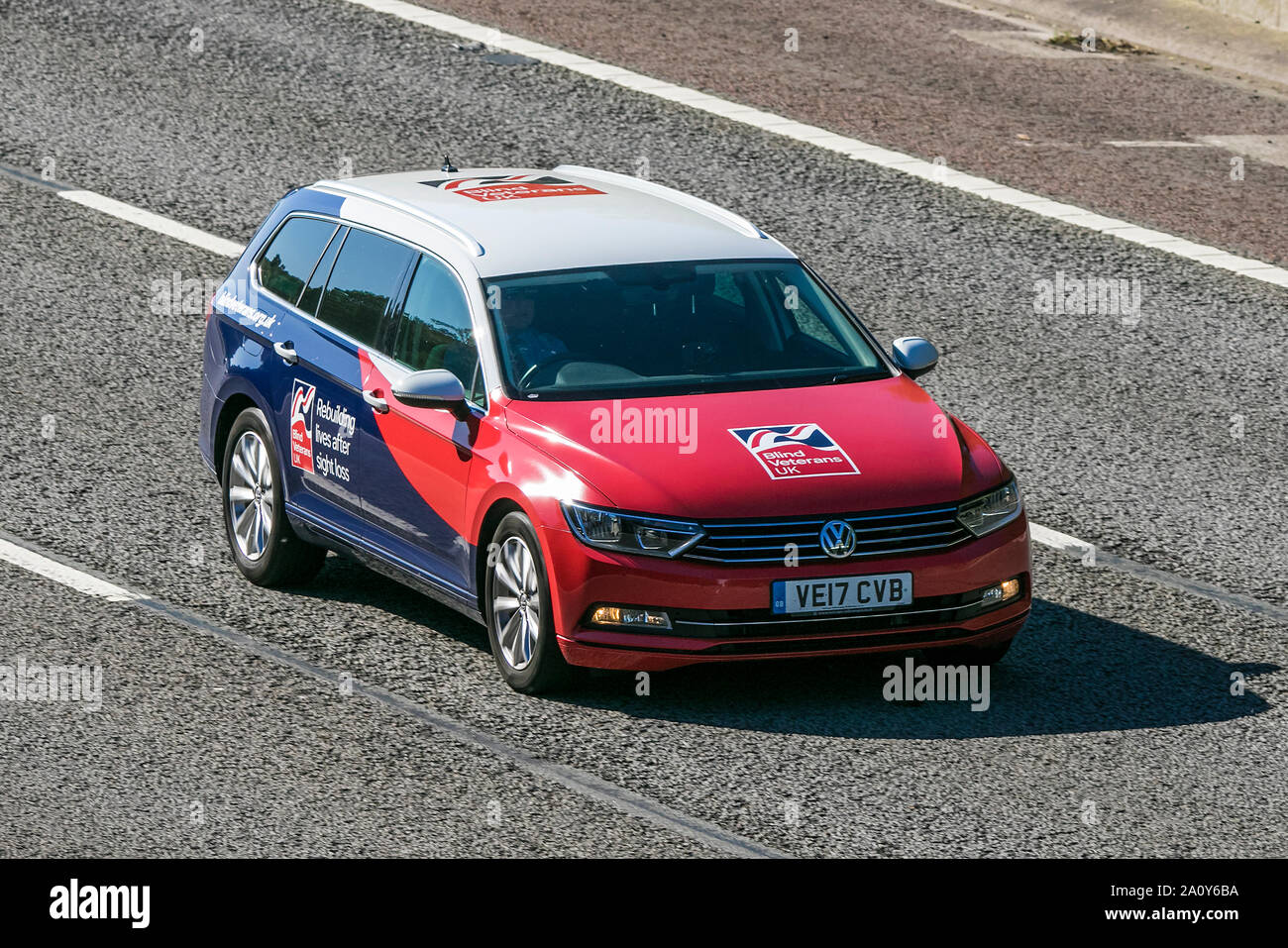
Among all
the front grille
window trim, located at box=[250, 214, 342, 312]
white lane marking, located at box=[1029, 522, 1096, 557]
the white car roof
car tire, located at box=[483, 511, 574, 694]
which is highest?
the white car roof

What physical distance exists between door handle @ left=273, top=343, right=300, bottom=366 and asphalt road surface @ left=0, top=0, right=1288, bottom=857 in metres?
1.04

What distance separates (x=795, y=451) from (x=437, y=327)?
1.76m

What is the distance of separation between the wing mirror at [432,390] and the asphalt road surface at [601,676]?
1052mm

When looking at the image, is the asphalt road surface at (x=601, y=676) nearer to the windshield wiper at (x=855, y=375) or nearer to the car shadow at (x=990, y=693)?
the car shadow at (x=990, y=693)

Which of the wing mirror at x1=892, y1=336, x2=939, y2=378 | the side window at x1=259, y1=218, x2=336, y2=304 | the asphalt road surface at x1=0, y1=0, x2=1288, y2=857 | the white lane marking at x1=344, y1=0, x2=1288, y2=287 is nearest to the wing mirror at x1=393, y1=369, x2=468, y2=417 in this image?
the asphalt road surface at x1=0, y1=0, x2=1288, y2=857

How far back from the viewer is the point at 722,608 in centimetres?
781

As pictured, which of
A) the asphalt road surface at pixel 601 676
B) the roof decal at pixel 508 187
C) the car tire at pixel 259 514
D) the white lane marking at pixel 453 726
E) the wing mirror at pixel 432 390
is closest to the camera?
the white lane marking at pixel 453 726

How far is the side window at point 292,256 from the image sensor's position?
32.3 ft

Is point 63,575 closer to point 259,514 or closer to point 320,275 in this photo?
point 259,514

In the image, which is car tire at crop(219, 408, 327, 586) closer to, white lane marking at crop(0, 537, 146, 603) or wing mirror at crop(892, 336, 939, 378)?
white lane marking at crop(0, 537, 146, 603)

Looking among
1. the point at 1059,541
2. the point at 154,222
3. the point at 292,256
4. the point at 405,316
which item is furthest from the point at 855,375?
the point at 154,222

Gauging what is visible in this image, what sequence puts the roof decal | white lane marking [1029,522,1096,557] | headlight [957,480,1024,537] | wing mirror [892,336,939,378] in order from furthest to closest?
1. white lane marking [1029,522,1096,557]
2. the roof decal
3. wing mirror [892,336,939,378]
4. headlight [957,480,1024,537]

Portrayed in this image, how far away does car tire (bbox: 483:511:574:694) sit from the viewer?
26.2ft

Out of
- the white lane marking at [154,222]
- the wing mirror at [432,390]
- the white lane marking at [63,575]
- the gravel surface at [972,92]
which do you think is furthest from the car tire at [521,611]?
the gravel surface at [972,92]
